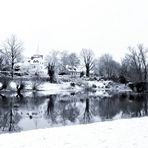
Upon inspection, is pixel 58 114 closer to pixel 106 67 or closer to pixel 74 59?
pixel 74 59

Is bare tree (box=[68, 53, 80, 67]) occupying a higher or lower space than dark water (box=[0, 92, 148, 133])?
higher

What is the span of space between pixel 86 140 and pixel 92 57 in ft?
289

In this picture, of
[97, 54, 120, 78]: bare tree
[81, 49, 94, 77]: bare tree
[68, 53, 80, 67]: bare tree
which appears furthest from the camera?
[97, 54, 120, 78]: bare tree

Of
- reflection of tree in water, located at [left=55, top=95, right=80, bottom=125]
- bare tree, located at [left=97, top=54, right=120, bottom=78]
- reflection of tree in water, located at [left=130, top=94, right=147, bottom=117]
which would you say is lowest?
reflection of tree in water, located at [left=130, top=94, right=147, bottom=117]

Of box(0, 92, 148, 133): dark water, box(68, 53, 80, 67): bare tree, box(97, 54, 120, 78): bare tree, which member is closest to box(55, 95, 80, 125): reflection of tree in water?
box(0, 92, 148, 133): dark water

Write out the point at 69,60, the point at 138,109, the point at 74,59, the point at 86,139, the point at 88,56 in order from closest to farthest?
the point at 86,139, the point at 138,109, the point at 88,56, the point at 74,59, the point at 69,60

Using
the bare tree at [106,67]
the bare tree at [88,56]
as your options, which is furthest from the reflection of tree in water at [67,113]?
the bare tree at [106,67]

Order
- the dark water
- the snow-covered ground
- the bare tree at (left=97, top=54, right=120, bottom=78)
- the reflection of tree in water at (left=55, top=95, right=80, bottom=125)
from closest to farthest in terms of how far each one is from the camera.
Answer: the snow-covered ground < the dark water < the reflection of tree in water at (left=55, top=95, right=80, bottom=125) < the bare tree at (left=97, top=54, right=120, bottom=78)

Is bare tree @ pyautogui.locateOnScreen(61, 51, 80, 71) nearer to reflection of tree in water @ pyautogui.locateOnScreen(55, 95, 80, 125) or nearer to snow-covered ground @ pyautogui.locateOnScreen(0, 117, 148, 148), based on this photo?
reflection of tree in water @ pyautogui.locateOnScreen(55, 95, 80, 125)

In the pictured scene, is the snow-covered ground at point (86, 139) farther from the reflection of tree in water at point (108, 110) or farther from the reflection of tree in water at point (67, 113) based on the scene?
the reflection of tree in water at point (108, 110)

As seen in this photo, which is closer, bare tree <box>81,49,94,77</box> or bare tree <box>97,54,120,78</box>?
bare tree <box>81,49,94,77</box>

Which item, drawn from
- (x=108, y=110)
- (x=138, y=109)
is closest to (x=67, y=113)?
(x=108, y=110)

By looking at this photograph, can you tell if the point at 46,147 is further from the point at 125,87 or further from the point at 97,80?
the point at 97,80

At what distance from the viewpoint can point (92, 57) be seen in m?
96.0
